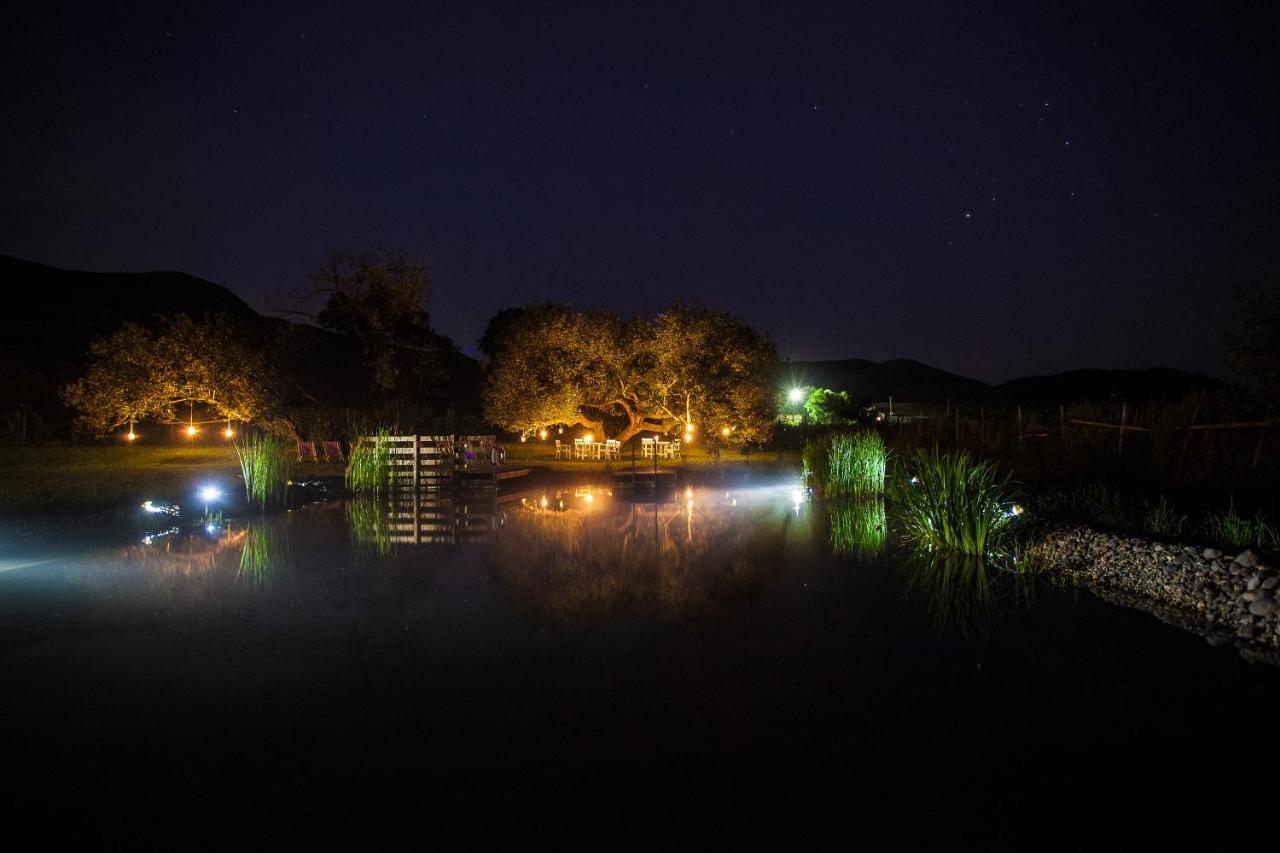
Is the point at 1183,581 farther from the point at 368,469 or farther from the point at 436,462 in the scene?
the point at 436,462

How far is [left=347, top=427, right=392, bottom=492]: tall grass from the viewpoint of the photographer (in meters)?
17.9

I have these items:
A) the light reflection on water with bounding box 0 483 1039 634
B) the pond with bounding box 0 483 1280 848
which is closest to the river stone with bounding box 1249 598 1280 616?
the pond with bounding box 0 483 1280 848

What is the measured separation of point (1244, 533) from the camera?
25.7 feet

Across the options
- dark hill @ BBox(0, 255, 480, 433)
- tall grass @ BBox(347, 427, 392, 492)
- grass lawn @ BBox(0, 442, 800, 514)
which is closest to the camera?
grass lawn @ BBox(0, 442, 800, 514)

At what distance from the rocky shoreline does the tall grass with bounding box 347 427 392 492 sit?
13818 millimetres

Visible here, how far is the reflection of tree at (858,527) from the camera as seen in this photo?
10.7m

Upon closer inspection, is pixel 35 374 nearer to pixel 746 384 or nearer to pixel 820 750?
pixel 746 384

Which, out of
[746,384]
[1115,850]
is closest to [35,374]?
[746,384]

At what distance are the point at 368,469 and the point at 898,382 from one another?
10356 centimetres

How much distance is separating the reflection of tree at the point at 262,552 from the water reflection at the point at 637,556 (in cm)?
258

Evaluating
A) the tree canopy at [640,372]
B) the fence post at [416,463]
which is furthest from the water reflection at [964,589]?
the tree canopy at [640,372]

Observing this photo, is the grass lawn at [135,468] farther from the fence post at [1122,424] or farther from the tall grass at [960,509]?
the fence post at [1122,424]

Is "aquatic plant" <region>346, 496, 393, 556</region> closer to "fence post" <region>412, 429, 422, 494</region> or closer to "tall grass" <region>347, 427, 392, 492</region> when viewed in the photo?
"tall grass" <region>347, 427, 392, 492</region>

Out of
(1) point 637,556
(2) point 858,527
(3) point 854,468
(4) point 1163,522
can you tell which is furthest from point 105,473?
(4) point 1163,522
